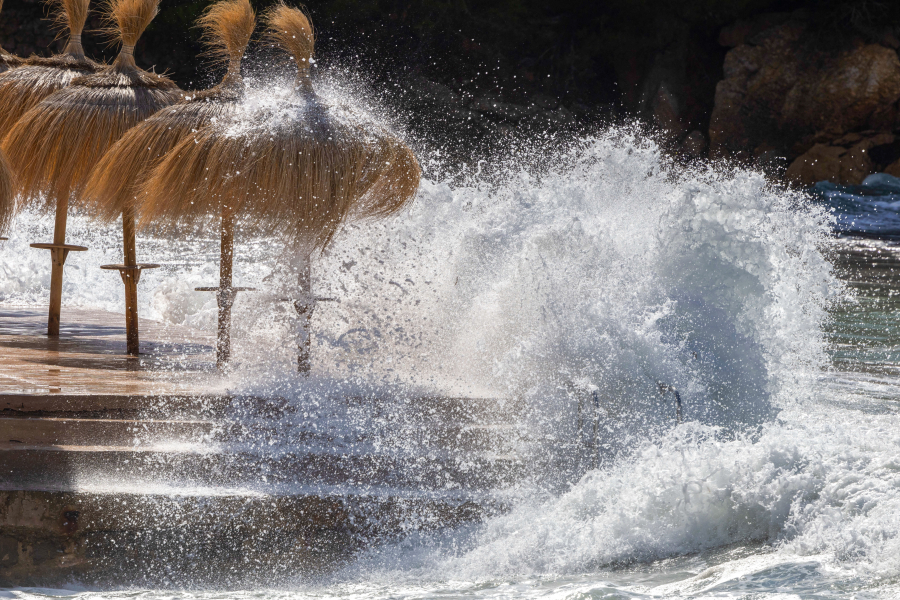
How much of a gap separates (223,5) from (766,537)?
334 cm

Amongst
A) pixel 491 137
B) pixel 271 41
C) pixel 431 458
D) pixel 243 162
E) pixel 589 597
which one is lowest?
pixel 589 597

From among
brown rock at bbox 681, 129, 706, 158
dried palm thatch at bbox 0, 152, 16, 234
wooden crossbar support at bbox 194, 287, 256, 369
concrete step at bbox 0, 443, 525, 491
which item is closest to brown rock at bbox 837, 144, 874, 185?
brown rock at bbox 681, 129, 706, 158

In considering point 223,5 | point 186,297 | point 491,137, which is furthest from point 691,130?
point 223,5

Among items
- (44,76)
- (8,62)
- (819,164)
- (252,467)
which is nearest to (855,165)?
(819,164)

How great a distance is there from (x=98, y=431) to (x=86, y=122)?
6.00ft

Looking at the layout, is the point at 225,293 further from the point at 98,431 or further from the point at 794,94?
the point at 794,94

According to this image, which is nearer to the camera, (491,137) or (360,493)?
(360,493)

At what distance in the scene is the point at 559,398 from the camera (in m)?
3.87

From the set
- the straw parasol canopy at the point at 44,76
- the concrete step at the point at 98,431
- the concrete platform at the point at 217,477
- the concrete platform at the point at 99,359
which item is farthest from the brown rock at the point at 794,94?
the concrete step at the point at 98,431

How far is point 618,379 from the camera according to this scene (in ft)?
13.5

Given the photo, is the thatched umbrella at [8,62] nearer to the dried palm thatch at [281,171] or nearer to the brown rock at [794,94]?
the dried palm thatch at [281,171]

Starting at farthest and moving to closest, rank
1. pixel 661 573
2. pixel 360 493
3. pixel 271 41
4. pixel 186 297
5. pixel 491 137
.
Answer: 1. pixel 491 137
2. pixel 186 297
3. pixel 271 41
4. pixel 360 493
5. pixel 661 573

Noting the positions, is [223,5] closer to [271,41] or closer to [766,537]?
[271,41]

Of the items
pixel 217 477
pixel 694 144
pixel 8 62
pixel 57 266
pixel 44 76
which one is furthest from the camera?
pixel 694 144
